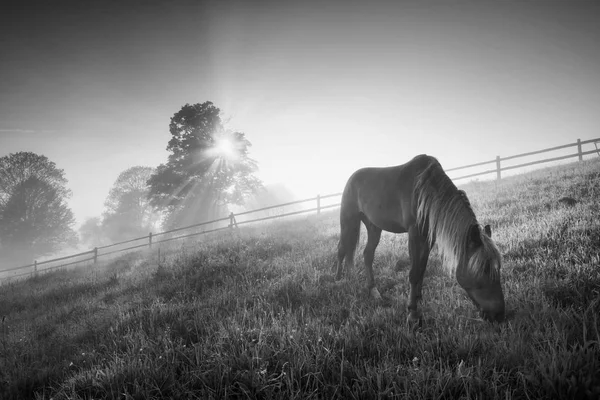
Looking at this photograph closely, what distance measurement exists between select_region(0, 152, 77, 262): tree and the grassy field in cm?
3842

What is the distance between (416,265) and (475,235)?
32.3 inches

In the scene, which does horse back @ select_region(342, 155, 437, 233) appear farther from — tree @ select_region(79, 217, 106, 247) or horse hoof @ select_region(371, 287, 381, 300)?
tree @ select_region(79, 217, 106, 247)

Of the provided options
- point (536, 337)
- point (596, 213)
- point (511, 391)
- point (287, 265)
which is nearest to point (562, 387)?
point (511, 391)

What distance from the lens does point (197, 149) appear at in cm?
2358

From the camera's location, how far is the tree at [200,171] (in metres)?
22.9

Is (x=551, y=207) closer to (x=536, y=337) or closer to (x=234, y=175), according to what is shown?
(x=536, y=337)

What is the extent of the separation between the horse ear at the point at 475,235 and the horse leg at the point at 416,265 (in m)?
0.62

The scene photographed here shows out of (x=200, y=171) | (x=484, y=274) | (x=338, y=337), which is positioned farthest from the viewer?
(x=200, y=171)

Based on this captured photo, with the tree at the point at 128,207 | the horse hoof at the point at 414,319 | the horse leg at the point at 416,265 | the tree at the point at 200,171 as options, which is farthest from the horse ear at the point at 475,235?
the tree at the point at 128,207

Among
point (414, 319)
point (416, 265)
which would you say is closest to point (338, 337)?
point (414, 319)

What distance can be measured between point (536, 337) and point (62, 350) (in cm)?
585

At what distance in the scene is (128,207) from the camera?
39.2 m

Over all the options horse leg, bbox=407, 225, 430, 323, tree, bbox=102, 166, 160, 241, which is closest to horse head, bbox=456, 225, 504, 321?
horse leg, bbox=407, 225, 430, 323

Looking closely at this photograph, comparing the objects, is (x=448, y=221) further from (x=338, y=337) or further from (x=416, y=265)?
(x=338, y=337)
